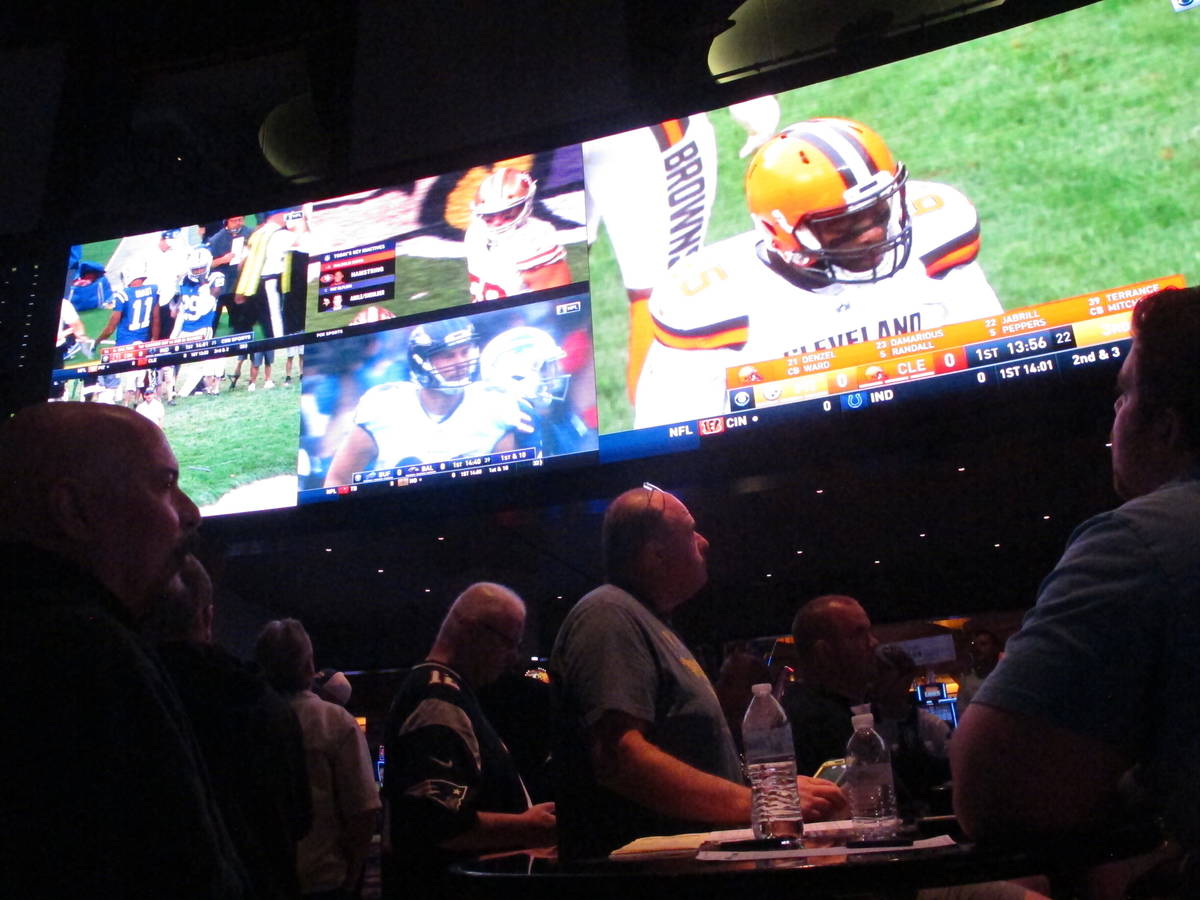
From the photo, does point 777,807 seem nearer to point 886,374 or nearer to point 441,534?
point 886,374

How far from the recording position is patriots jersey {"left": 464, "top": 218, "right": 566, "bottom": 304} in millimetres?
4418

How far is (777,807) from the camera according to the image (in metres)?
1.48

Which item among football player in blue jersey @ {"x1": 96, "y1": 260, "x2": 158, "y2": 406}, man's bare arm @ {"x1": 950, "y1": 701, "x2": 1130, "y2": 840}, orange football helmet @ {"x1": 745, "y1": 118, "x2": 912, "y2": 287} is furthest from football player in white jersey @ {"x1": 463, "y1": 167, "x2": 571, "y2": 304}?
man's bare arm @ {"x1": 950, "y1": 701, "x2": 1130, "y2": 840}

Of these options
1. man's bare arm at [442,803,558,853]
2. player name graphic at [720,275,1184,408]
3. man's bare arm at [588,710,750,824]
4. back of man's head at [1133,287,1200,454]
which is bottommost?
man's bare arm at [442,803,558,853]

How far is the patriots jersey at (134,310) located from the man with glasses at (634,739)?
155 inches

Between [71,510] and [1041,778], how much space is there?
1206 mm

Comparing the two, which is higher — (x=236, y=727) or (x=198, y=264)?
(x=198, y=264)

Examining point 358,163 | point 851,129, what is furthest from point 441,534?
point 851,129

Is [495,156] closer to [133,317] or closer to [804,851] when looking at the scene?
[133,317]

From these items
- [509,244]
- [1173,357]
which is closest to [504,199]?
[509,244]

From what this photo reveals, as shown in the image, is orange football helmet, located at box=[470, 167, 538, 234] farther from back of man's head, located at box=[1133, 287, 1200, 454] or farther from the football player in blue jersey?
back of man's head, located at box=[1133, 287, 1200, 454]

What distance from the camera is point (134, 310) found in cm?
506

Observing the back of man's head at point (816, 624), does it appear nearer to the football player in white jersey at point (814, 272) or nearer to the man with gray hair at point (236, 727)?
the football player in white jersey at point (814, 272)

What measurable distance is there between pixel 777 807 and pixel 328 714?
211 centimetres
